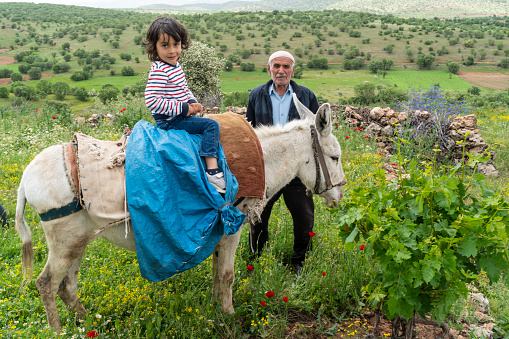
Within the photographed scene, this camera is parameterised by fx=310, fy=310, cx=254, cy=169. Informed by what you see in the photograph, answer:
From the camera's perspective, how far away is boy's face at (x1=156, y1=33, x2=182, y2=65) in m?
2.82

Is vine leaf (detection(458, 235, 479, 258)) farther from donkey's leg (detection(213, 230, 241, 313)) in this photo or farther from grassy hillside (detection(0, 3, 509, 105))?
grassy hillside (detection(0, 3, 509, 105))

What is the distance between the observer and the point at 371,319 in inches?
137

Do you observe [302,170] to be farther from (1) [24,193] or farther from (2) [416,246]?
(1) [24,193]

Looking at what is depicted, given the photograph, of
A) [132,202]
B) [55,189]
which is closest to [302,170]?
[132,202]

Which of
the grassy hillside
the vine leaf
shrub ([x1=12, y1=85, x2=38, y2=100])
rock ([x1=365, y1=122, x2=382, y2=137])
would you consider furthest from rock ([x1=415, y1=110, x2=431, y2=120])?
shrub ([x1=12, y1=85, x2=38, y2=100])

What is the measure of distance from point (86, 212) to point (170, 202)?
77 cm

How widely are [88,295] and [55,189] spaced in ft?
5.30

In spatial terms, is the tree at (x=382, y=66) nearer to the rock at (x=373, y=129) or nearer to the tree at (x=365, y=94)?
the tree at (x=365, y=94)

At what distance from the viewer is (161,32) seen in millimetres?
2803

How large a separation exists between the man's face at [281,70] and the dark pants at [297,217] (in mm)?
1297

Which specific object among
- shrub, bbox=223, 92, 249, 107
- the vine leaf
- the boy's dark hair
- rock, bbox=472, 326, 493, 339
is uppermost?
the boy's dark hair

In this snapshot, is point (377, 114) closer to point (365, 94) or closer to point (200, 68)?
point (200, 68)

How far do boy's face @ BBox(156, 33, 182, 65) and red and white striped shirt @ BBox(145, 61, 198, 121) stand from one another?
5cm

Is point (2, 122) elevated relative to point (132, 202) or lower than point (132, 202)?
lower
